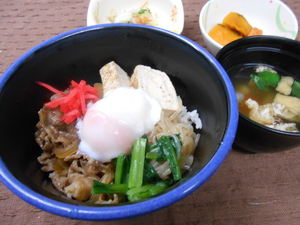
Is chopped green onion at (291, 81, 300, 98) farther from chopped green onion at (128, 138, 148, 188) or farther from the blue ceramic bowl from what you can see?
chopped green onion at (128, 138, 148, 188)

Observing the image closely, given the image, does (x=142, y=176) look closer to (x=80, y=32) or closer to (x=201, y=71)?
(x=201, y=71)

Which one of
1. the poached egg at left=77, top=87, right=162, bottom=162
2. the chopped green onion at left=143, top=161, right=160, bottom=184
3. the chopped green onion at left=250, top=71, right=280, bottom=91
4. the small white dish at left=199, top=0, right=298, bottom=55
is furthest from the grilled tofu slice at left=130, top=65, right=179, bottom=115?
the small white dish at left=199, top=0, right=298, bottom=55

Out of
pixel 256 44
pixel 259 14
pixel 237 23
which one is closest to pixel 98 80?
pixel 256 44

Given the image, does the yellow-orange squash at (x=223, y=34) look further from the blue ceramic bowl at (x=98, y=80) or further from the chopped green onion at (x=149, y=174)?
the chopped green onion at (x=149, y=174)

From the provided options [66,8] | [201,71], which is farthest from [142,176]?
[66,8]

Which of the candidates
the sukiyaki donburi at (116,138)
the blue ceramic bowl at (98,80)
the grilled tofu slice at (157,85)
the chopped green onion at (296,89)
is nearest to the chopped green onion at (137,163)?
the sukiyaki donburi at (116,138)

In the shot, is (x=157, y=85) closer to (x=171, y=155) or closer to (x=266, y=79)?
(x=171, y=155)

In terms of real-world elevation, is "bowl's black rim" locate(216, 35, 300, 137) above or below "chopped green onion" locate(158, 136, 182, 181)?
above
